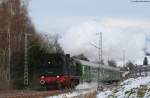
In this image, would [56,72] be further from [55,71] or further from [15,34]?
[15,34]

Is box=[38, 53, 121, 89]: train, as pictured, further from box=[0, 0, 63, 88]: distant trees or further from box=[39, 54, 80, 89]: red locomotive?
box=[0, 0, 63, 88]: distant trees

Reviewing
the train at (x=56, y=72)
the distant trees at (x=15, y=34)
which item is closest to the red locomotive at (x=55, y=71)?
the train at (x=56, y=72)

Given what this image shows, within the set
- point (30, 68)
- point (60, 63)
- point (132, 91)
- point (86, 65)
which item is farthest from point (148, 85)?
point (30, 68)

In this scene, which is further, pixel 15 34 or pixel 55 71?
pixel 15 34

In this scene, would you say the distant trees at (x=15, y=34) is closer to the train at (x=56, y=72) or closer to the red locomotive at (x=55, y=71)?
the train at (x=56, y=72)

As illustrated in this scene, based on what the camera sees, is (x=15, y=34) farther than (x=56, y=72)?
Yes

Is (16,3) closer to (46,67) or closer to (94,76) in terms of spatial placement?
(94,76)

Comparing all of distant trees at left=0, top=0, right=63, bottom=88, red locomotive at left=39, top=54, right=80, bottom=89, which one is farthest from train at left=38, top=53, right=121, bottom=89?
distant trees at left=0, top=0, right=63, bottom=88

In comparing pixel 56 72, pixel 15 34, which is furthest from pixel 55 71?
pixel 15 34

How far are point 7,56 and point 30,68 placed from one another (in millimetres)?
10166

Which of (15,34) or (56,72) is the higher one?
(15,34)

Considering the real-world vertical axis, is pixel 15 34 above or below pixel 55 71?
above

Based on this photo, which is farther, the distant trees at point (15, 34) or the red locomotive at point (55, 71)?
the distant trees at point (15, 34)

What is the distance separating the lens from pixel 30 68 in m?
60.8
